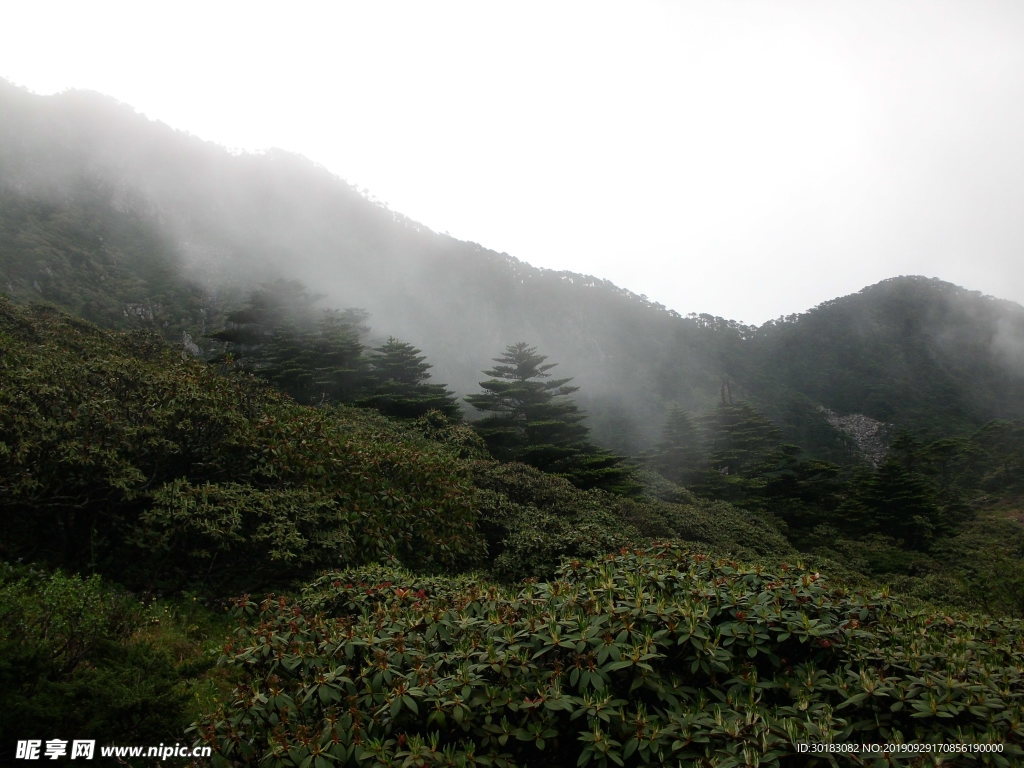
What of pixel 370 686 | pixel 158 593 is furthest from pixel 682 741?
pixel 158 593

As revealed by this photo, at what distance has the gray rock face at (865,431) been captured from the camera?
5031 centimetres

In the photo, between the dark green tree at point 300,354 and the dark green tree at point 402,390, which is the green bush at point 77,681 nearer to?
the dark green tree at point 402,390

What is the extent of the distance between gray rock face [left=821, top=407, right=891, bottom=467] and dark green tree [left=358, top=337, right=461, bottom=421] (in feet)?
142

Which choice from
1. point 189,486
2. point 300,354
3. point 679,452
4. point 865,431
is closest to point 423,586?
point 189,486

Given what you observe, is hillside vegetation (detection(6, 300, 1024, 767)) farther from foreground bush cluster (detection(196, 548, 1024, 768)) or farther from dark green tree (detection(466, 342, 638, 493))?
dark green tree (detection(466, 342, 638, 493))

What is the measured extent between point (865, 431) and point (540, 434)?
46333 mm

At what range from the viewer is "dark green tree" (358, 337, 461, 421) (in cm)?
2223

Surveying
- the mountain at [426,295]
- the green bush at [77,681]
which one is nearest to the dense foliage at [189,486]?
the green bush at [77,681]

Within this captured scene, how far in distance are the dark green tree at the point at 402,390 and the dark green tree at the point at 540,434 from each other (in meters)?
1.81

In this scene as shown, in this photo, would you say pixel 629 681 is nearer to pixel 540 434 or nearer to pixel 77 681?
pixel 77 681

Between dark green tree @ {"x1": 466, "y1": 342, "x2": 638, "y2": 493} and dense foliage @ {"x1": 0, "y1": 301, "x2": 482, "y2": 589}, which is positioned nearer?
dense foliage @ {"x1": 0, "y1": 301, "x2": 482, "y2": 589}

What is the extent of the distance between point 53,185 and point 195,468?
44584 millimetres

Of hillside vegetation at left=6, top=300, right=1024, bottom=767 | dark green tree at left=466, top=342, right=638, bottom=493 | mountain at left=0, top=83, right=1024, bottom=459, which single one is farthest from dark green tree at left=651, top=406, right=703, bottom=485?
hillside vegetation at left=6, top=300, right=1024, bottom=767

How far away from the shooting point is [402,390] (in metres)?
23.7
